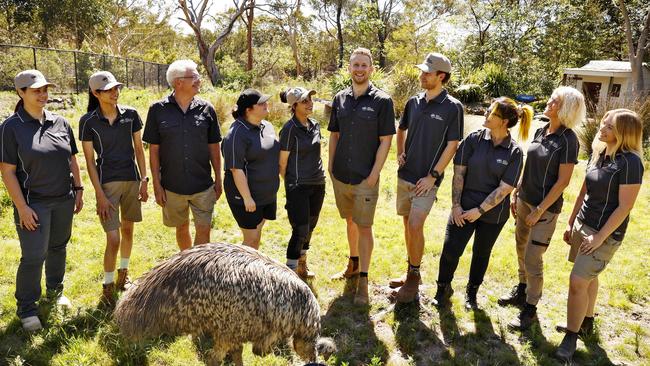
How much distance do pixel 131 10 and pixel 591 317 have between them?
3852 centimetres

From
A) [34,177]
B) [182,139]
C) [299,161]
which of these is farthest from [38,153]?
[299,161]

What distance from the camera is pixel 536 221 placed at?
150 inches

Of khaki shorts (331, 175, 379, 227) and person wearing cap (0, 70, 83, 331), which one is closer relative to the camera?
person wearing cap (0, 70, 83, 331)

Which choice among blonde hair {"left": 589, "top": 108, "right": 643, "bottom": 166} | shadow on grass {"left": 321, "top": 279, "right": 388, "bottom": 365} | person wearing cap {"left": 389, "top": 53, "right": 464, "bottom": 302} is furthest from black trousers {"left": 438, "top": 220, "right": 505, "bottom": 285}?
blonde hair {"left": 589, "top": 108, "right": 643, "bottom": 166}

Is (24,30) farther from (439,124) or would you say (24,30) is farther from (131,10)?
(439,124)

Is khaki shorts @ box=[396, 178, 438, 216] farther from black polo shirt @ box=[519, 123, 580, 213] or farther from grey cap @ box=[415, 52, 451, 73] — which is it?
grey cap @ box=[415, 52, 451, 73]

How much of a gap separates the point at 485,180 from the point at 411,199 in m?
0.69

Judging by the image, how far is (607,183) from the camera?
325 cm

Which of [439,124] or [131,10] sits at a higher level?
[131,10]

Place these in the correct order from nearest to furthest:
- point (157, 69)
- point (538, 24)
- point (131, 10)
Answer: point (157, 69)
point (538, 24)
point (131, 10)

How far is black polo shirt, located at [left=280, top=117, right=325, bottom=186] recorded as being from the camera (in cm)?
409

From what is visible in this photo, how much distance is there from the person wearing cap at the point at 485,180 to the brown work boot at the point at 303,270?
1.37 m

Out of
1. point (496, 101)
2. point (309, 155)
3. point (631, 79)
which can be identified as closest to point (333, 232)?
point (309, 155)

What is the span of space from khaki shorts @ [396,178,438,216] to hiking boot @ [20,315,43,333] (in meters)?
3.14
